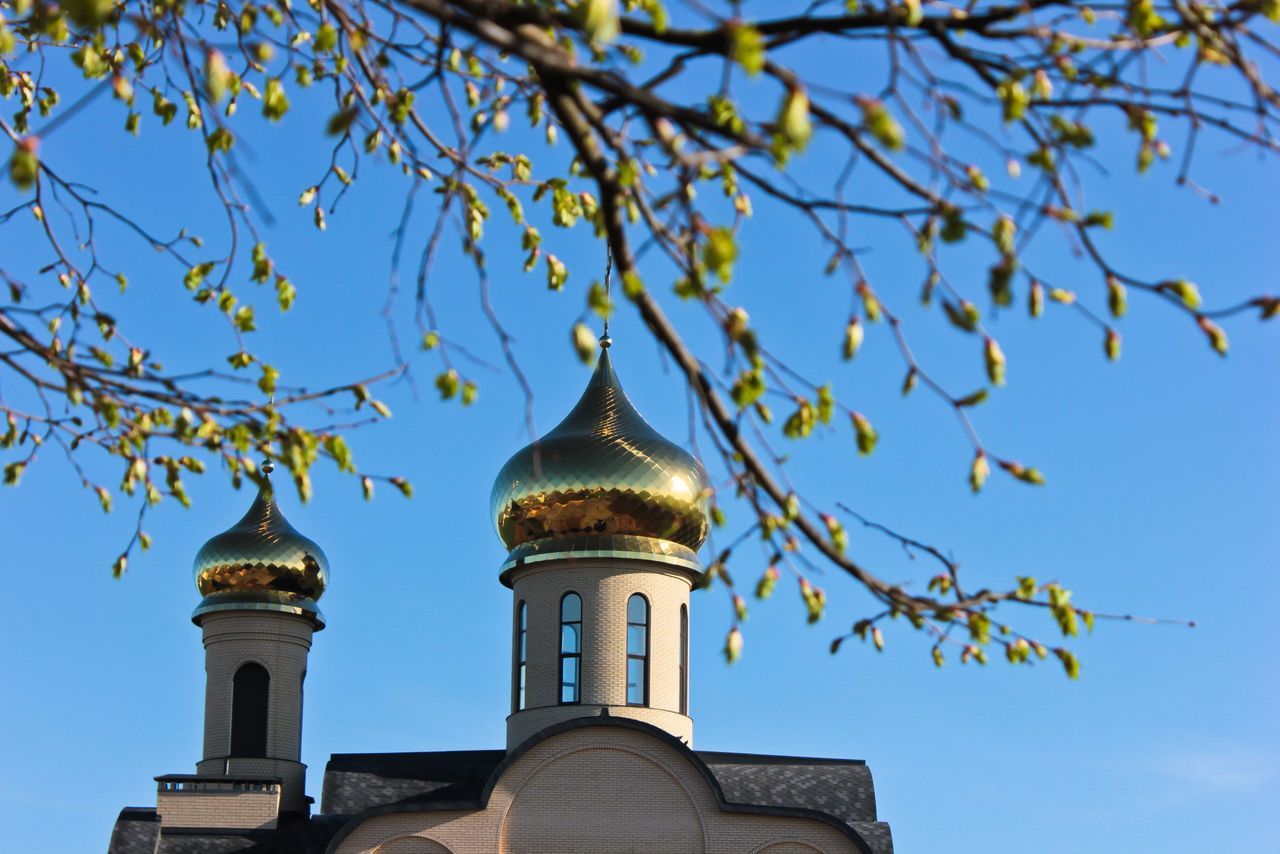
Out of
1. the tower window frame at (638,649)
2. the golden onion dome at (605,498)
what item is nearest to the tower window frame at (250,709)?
the golden onion dome at (605,498)

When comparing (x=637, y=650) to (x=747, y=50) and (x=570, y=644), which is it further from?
(x=747, y=50)

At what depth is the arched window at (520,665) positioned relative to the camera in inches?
778

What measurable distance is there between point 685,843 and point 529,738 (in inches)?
69.5

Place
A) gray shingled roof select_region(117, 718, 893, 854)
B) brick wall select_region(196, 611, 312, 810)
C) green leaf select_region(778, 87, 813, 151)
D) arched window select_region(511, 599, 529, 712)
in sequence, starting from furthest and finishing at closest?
brick wall select_region(196, 611, 312, 810) < arched window select_region(511, 599, 529, 712) < gray shingled roof select_region(117, 718, 893, 854) < green leaf select_region(778, 87, 813, 151)

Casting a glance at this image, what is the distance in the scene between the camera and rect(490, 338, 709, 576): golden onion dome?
63.4 ft

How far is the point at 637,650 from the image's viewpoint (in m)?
19.5

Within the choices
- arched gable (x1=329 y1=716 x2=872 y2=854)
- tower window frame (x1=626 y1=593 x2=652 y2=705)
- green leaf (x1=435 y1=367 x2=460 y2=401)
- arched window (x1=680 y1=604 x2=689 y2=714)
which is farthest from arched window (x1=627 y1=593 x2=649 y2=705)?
green leaf (x1=435 y1=367 x2=460 y2=401)

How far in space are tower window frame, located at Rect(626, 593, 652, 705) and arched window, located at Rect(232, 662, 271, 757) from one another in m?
4.64

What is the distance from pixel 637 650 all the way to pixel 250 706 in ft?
16.3

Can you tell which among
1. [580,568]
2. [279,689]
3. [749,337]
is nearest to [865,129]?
[749,337]

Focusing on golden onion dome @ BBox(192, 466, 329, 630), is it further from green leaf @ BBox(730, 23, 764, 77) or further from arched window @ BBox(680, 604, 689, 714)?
green leaf @ BBox(730, 23, 764, 77)

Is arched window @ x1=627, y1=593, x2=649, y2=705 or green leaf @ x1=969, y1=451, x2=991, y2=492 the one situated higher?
arched window @ x1=627, y1=593, x2=649, y2=705

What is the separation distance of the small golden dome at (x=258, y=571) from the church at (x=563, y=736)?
3 centimetres

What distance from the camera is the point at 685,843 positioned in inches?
700
